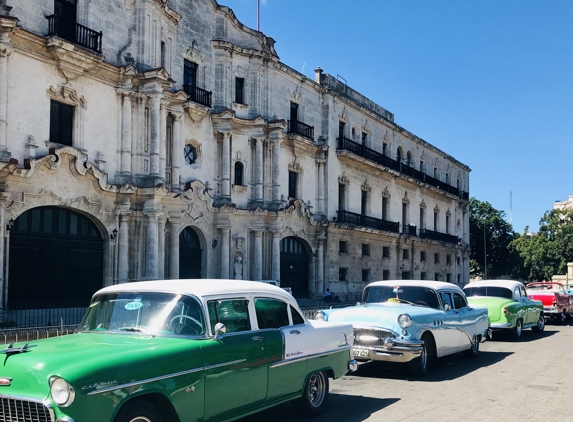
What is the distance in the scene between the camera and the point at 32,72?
60.3ft

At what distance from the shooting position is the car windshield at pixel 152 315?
6.34 metres

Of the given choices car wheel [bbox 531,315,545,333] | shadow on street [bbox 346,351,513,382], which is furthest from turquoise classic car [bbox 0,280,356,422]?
car wheel [bbox 531,315,545,333]

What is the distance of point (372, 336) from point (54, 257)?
39.5 ft

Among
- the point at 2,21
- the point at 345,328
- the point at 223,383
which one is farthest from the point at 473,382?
the point at 2,21

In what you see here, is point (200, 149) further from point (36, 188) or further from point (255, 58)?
point (36, 188)

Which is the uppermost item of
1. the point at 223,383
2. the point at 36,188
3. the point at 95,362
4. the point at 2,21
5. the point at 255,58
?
the point at 255,58

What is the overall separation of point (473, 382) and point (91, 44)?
15912mm

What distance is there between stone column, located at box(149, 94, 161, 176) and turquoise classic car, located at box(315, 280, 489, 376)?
439 inches

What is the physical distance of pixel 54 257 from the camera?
19.0m

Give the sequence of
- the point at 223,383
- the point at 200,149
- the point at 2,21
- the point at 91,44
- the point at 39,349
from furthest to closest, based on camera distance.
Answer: the point at 200,149, the point at 91,44, the point at 2,21, the point at 223,383, the point at 39,349

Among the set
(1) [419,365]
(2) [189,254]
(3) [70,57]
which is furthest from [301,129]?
(1) [419,365]

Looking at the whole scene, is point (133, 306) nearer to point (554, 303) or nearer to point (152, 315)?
point (152, 315)

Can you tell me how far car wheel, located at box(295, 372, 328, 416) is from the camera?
Answer: 7.94 m

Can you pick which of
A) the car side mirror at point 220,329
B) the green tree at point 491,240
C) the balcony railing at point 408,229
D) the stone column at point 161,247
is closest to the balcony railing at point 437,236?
the balcony railing at point 408,229
